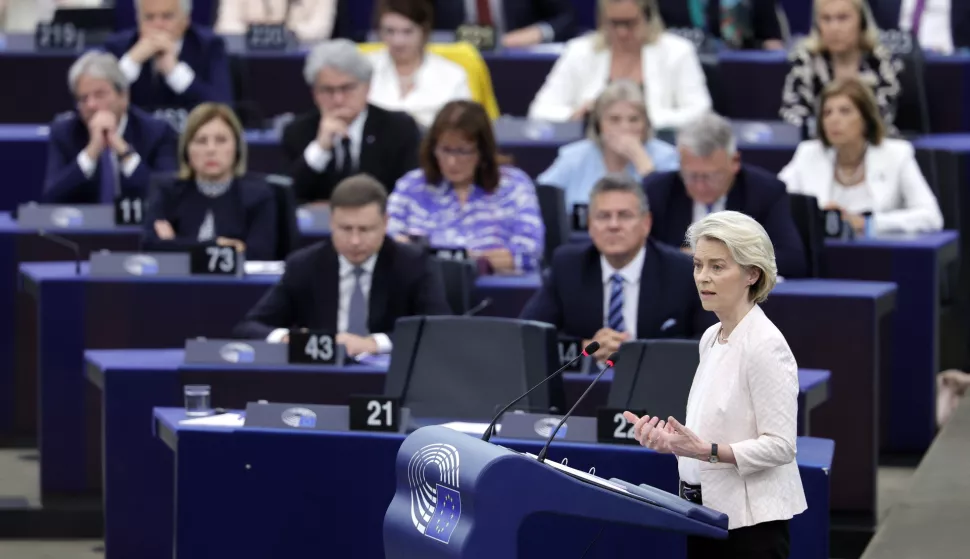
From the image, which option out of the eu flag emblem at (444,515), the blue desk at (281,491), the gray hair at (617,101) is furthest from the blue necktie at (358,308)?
the eu flag emblem at (444,515)

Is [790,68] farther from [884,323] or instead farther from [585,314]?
[585,314]

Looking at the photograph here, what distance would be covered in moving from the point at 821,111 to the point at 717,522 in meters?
3.37

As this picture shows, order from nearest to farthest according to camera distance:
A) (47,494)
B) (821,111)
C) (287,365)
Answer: (287,365)
(47,494)
(821,111)

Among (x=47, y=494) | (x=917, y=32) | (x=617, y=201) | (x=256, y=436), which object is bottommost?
(x=47, y=494)

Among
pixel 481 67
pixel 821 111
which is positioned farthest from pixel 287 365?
pixel 481 67

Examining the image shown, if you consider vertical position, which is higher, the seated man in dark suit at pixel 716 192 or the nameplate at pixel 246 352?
the seated man in dark suit at pixel 716 192

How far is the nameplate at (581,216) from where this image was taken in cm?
612

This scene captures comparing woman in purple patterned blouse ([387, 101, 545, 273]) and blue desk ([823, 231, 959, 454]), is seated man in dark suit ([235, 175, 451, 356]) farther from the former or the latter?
blue desk ([823, 231, 959, 454])

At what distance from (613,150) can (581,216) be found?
1.25 ft

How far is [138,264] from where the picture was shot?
5.59 m

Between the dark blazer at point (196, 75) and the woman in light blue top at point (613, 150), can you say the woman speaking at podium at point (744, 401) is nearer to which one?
the woman in light blue top at point (613, 150)

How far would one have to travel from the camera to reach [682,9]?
8148mm

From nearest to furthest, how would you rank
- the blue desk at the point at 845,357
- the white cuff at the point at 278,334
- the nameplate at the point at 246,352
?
the nameplate at the point at 246,352, the white cuff at the point at 278,334, the blue desk at the point at 845,357

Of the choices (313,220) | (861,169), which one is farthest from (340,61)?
(861,169)
